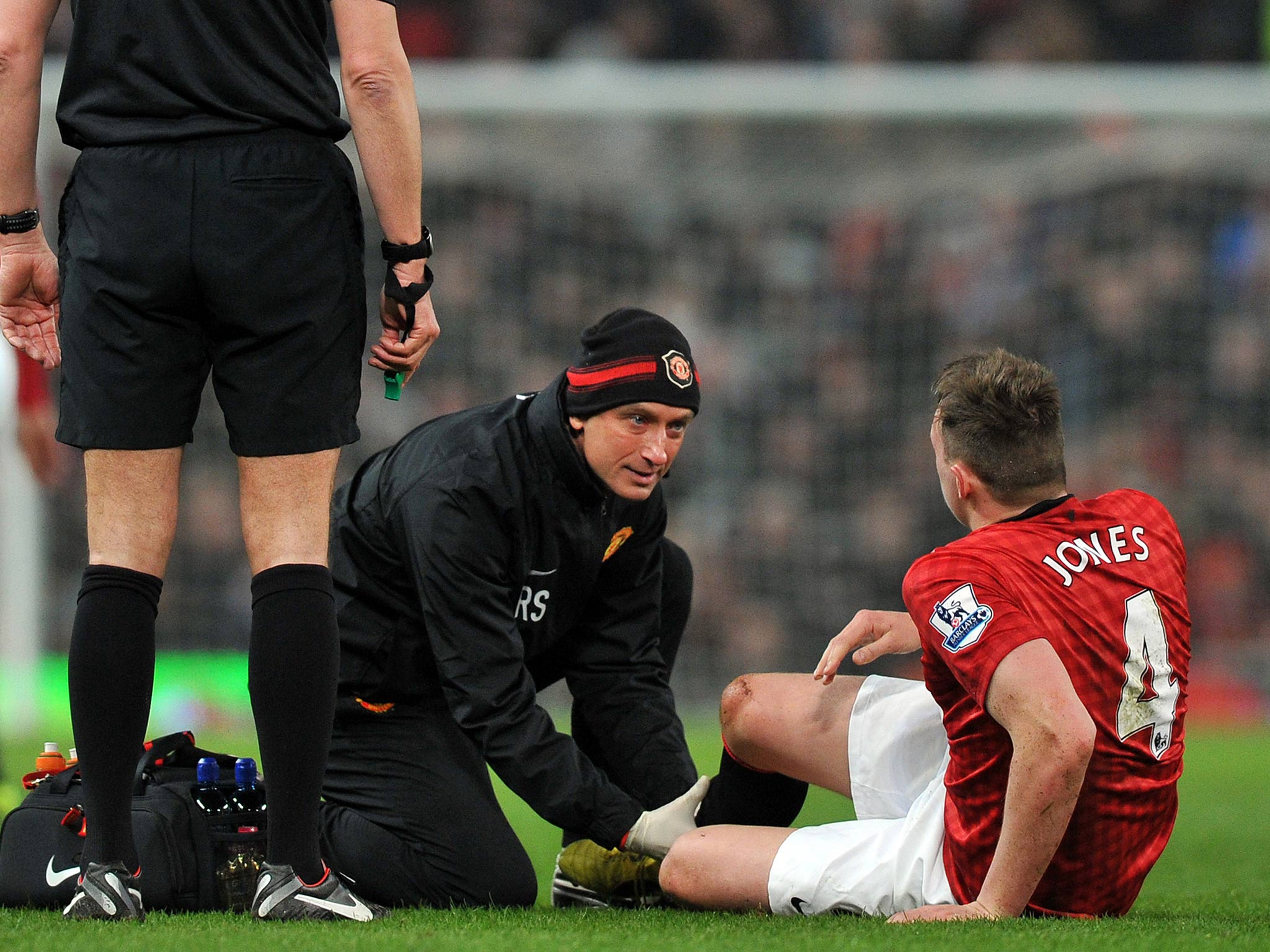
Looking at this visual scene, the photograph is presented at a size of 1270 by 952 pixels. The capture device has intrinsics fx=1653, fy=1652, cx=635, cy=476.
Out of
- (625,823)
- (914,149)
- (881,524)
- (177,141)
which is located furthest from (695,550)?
(177,141)

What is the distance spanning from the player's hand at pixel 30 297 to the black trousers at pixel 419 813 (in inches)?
47.0

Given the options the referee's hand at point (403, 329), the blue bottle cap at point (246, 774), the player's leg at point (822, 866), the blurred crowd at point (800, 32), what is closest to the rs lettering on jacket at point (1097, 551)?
the player's leg at point (822, 866)

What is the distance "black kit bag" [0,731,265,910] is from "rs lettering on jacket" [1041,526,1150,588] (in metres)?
1.70

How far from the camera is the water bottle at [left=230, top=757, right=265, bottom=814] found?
11.7ft

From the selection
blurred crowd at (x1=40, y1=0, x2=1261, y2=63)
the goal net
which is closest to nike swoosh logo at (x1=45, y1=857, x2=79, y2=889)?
the goal net

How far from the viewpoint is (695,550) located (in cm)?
988

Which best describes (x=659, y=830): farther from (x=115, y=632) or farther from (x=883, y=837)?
(x=115, y=632)

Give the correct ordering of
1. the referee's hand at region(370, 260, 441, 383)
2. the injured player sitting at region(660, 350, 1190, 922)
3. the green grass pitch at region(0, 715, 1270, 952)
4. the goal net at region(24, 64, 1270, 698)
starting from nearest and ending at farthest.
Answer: the green grass pitch at region(0, 715, 1270, 952)
the injured player sitting at region(660, 350, 1190, 922)
the referee's hand at region(370, 260, 441, 383)
the goal net at region(24, 64, 1270, 698)

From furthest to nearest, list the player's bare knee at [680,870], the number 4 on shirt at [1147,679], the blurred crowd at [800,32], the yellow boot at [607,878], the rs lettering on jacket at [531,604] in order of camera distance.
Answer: the blurred crowd at [800,32] < the rs lettering on jacket at [531,604] < the yellow boot at [607,878] < the player's bare knee at [680,870] < the number 4 on shirt at [1147,679]

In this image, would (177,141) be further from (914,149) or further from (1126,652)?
(914,149)

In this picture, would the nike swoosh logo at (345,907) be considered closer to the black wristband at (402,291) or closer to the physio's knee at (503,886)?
the physio's knee at (503,886)

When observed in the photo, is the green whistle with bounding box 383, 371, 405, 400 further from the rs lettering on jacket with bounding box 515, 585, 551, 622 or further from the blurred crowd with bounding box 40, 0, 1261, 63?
the blurred crowd with bounding box 40, 0, 1261, 63

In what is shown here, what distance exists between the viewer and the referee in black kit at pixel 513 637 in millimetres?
3539

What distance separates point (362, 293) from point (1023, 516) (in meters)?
1.31
